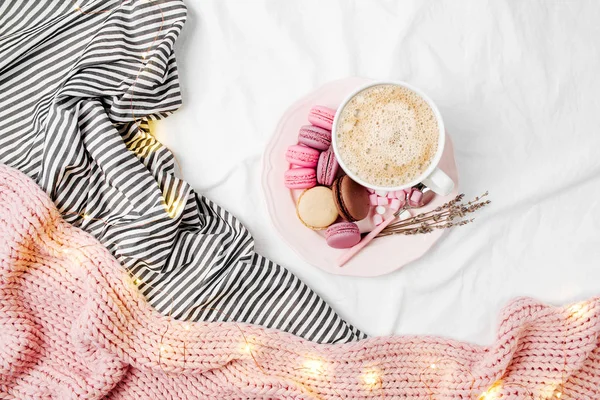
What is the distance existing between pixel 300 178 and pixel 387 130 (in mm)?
160

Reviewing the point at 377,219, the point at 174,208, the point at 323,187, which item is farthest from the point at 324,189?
the point at 174,208

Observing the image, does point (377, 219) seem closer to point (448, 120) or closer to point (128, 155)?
point (448, 120)

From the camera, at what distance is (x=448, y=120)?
3.16ft

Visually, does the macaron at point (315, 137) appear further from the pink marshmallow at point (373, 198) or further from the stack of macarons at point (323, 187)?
the pink marshmallow at point (373, 198)

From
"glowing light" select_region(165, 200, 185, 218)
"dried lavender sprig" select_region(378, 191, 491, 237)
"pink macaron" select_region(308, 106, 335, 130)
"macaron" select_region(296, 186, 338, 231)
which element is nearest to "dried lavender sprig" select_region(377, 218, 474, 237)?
"dried lavender sprig" select_region(378, 191, 491, 237)

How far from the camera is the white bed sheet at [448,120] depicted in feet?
3.16

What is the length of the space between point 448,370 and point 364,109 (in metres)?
0.46

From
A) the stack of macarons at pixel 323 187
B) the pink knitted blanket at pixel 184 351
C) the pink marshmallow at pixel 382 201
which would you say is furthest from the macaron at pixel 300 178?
the pink knitted blanket at pixel 184 351

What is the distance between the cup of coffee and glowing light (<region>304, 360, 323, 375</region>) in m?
0.32

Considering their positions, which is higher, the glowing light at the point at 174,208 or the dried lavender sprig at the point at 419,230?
the glowing light at the point at 174,208

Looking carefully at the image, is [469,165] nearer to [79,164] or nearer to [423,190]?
[423,190]

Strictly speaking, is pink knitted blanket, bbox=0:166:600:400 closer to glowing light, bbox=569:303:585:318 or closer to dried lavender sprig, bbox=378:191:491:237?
glowing light, bbox=569:303:585:318

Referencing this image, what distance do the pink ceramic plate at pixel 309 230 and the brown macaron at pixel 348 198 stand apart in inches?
2.6

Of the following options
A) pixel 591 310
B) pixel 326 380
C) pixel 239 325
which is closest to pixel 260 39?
pixel 239 325
